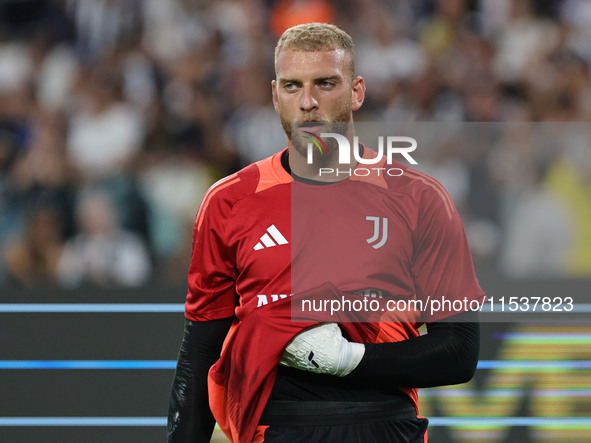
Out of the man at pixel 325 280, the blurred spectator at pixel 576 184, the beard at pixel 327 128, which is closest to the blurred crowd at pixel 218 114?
the blurred spectator at pixel 576 184

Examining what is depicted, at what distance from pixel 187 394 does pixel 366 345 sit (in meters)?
0.57

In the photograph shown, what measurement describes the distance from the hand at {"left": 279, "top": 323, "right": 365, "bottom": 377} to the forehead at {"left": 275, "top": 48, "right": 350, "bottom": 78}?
0.66m

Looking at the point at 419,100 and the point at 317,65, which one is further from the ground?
the point at 419,100

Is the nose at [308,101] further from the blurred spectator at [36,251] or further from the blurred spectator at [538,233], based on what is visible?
the blurred spectator at [36,251]

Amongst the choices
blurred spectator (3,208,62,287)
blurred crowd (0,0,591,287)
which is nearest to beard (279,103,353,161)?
blurred crowd (0,0,591,287)

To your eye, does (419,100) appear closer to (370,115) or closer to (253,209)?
(370,115)

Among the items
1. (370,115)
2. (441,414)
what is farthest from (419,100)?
(441,414)

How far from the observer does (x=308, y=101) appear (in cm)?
218

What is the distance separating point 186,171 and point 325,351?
3631mm

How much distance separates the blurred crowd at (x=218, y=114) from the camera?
15.6 feet

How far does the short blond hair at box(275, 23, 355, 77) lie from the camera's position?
2.22 meters

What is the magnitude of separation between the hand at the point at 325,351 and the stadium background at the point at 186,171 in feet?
4.94

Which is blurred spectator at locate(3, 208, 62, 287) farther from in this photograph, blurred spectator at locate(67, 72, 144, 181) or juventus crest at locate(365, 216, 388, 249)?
juventus crest at locate(365, 216, 388, 249)

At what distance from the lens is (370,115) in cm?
555
